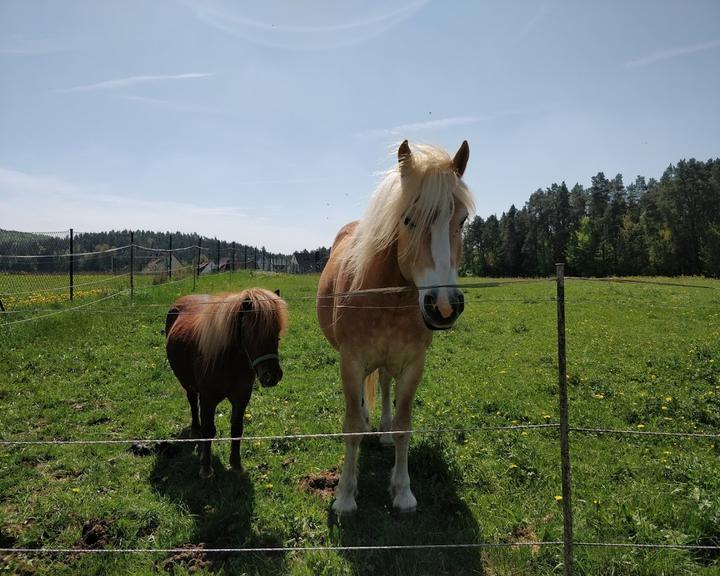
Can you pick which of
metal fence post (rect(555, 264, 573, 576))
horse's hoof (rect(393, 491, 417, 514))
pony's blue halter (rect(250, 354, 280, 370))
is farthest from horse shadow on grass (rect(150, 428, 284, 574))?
metal fence post (rect(555, 264, 573, 576))

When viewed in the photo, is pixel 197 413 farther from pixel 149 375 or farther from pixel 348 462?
pixel 149 375

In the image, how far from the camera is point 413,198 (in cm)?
283

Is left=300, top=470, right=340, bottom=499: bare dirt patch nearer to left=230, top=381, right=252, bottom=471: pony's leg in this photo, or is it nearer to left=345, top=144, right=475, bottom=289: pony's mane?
left=230, top=381, right=252, bottom=471: pony's leg

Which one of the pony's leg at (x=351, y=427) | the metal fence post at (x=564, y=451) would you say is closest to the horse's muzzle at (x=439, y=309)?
the metal fence post at (x=564, y=451)

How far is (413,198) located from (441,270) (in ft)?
1.85

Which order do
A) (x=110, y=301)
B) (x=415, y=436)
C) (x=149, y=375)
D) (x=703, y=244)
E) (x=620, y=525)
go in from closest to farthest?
(x=620, y=525)
(x=415, y=436)
(x=149, y=375)
(x=110, y=301)
(x=703, y=244)

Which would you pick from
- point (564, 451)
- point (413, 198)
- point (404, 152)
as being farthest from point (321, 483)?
point (404, 152)

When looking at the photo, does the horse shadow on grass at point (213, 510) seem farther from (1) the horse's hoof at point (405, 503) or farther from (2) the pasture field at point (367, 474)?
(1) the horse's hoof at point (405, 503)

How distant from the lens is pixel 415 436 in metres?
4.64

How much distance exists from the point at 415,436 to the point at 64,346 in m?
7.24

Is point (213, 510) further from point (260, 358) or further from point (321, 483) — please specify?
point (260, 358)

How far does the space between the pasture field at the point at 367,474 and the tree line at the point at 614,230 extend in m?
36.7

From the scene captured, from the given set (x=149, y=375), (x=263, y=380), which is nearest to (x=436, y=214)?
(x=263, y=380)

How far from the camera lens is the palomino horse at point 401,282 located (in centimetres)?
265
